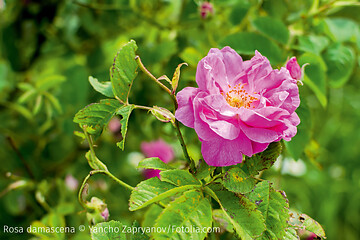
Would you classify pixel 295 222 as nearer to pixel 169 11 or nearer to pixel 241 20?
pixel 241 20

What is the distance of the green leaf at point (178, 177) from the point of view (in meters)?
0.39

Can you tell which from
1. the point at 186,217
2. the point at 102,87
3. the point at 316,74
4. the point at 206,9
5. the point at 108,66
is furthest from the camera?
the point at 108,66

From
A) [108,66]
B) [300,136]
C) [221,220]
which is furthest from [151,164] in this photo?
[108,66]

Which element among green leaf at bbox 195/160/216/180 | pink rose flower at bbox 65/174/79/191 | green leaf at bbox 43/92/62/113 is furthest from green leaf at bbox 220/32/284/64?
pink rose flower at bbox 65/174/79/191

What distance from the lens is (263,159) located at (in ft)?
1.35

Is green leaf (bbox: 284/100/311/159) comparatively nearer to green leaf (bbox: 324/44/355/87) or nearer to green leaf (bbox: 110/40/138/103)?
green leaf (bbox: 324/44/355/87)

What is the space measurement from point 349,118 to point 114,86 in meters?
1.48

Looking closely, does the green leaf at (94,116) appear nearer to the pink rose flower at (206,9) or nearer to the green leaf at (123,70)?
the green leaf at (123,70)

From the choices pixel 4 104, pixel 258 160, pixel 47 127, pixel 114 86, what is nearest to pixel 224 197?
pixel 258 160

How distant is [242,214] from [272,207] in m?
0.04

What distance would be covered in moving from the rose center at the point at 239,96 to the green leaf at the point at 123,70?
0.11m

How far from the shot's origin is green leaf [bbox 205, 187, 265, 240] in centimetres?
36

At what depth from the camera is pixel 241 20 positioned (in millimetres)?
661

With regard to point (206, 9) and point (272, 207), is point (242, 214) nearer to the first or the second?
point (272, 207)
